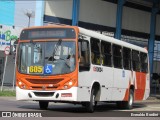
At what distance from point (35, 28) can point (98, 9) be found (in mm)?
24206

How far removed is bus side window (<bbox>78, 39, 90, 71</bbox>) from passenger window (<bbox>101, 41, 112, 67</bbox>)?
1530 mm

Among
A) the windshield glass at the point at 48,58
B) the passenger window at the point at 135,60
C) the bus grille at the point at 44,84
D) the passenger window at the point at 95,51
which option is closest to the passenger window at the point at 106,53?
the passenger window at the point at 95,51

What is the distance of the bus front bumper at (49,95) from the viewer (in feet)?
55.0

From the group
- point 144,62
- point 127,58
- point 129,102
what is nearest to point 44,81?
point 127,58

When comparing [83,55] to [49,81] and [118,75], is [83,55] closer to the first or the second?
[49,81]

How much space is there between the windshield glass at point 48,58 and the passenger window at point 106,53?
2.40m

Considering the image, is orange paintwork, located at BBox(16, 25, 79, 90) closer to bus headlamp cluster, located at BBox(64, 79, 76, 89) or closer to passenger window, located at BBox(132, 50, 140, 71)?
bus headlamp cluster, located at BBox(64, 79, 76, 89)

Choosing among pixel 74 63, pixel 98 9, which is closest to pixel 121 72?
pixel 74 63

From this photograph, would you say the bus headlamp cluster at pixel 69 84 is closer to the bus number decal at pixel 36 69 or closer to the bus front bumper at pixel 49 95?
the bus front bumper at pixel 49 95

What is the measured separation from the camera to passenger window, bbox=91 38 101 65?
18.1 m

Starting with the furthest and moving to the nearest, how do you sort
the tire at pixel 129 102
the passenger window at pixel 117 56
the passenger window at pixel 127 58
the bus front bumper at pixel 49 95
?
the tire at pixel 129 102 < the passenger window at pixel 127 58 < the passenger window at pixel 117 56 < the bus front bumper at pixel 49 95

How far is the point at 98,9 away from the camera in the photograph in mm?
41531

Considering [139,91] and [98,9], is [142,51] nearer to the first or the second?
[139,91]

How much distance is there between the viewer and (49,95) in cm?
1697
